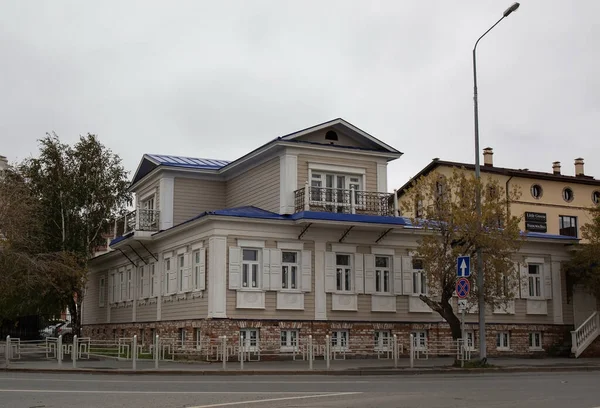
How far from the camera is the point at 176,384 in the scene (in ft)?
59.9

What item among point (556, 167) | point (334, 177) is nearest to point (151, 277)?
point (334, 177)

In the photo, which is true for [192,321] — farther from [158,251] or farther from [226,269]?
[158,251]

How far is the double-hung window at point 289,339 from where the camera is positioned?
104ft

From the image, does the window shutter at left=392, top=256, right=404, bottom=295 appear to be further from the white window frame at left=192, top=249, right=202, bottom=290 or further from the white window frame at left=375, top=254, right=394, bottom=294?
the white window frame at left=192, top=249, right=202, bottom=290

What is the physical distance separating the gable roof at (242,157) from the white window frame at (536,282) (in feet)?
31.1

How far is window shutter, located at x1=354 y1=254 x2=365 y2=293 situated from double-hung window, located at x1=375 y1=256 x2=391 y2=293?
90cm

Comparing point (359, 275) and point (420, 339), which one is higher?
point (359, 275)

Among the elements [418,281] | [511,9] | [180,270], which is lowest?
[418,281]

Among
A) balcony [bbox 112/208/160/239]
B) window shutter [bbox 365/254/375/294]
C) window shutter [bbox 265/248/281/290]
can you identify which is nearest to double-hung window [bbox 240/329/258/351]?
window shutter [bbox 265/248/281/290]

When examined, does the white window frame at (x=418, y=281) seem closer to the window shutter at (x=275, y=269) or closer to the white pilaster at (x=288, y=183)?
the white pilaster at (x=288, y=183)

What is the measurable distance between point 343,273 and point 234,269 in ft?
17.2

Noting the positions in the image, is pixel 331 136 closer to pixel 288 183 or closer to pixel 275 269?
pixel 288 183

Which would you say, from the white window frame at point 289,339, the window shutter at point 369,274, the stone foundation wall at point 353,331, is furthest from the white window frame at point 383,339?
the white window frame at point 289,339

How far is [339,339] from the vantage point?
3294cm
